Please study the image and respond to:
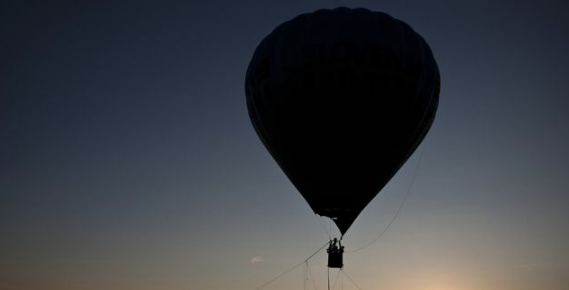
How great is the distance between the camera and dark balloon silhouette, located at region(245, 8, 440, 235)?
18.9m

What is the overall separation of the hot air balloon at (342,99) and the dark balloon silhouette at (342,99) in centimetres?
4

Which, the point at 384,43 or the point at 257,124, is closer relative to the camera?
the point at 384,43

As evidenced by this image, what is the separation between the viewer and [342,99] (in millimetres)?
18922

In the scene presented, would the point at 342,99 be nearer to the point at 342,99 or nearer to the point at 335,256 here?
the point at 342,99

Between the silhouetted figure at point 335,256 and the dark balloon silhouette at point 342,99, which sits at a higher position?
the dark balloon silhouette at point 342,99

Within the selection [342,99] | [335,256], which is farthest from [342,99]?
[335,256]

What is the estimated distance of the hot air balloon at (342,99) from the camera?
1894 centimetres

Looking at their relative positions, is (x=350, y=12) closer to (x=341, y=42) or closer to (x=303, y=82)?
(x=341, y=42)

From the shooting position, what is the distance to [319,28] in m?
19.3

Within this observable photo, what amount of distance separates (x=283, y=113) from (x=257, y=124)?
1869mm

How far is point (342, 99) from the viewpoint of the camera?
62.1 ft

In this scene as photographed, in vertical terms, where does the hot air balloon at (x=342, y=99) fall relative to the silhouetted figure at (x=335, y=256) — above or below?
above

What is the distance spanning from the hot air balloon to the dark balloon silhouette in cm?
4

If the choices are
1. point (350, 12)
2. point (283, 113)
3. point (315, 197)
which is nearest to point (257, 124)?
point (283, 113)
